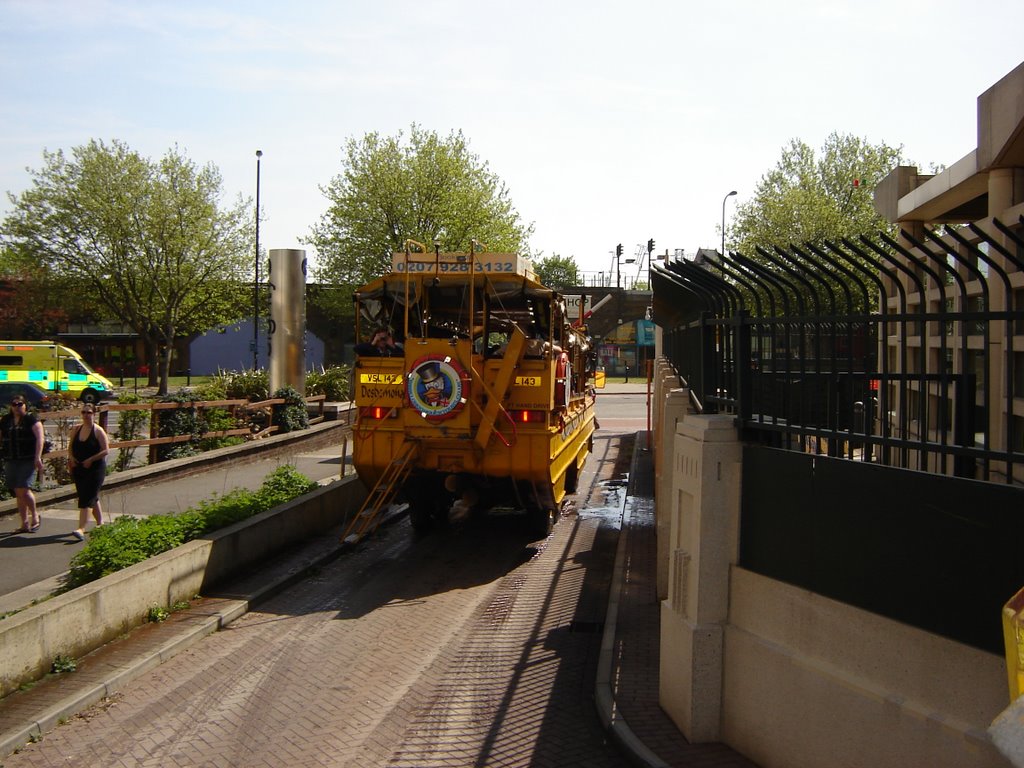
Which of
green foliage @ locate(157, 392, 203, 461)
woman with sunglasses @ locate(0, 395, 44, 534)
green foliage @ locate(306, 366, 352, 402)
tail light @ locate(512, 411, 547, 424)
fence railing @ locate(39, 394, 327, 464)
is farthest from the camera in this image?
green foliage @ locate(306, 366, 352, 402)

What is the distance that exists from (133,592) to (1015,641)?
7095 mm

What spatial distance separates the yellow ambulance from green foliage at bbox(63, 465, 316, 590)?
24.7 meters

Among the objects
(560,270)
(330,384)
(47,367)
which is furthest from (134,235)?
(560,270)

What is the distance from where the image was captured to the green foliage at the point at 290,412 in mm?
21000

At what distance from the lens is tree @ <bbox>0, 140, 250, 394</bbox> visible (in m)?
36.7

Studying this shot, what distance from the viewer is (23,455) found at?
11.1 metres

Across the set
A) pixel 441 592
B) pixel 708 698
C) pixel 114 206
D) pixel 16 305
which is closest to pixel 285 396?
pixel 441 592

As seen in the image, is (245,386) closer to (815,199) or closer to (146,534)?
(146,534)

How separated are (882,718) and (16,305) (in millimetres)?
52126

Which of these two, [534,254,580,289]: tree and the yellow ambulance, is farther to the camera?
[534,254,580,289]: tree

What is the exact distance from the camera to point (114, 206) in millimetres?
36906

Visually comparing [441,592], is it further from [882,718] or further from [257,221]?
[257,221]

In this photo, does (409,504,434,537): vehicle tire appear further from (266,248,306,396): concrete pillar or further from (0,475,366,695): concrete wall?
(266,248,306,396): concrete pillar

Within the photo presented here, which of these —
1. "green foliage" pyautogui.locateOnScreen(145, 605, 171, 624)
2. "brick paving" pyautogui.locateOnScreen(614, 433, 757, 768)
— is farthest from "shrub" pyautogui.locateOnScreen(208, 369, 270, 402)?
"green foliage" pyautogui.locateOnScreen(145, 605, 171, 624)
